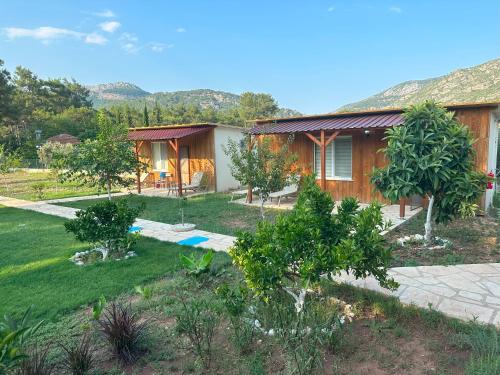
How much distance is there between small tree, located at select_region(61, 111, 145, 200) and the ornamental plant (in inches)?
324

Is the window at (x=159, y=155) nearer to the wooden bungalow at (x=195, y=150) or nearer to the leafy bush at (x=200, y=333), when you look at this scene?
the wooden bungalow at (x=195, y=150)

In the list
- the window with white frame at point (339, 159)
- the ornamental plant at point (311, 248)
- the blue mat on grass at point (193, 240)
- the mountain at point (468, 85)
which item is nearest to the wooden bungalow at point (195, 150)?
the window with white frame at point (339, 159)

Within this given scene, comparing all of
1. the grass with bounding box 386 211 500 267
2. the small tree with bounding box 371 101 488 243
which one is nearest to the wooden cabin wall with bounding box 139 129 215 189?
the grass with bounding box 386 211 500 267

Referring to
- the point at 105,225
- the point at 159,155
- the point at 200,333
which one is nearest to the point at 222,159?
the point at 159,155

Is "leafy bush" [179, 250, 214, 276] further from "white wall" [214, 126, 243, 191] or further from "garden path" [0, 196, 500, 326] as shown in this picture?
"white wall" [214, 126, 243, 191]

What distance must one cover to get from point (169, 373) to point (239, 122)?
43403 millimetres

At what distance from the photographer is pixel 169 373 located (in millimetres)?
2701

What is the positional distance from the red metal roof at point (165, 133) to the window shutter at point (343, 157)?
552cm

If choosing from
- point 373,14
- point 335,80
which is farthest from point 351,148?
point 335,80

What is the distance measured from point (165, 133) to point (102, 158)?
451cm

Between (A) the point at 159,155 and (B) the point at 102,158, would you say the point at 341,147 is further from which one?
(A) the point at 159,155

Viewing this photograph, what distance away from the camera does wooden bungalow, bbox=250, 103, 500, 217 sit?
820 cm

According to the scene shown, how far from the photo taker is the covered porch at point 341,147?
9.62m

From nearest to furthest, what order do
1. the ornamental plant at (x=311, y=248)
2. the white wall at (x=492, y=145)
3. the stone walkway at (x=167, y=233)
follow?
1. the ornamental plant at (x=311, y=248)
2. the stone walkway at (x=167, y=233)
3. the white wall at (x=492, y=145)
